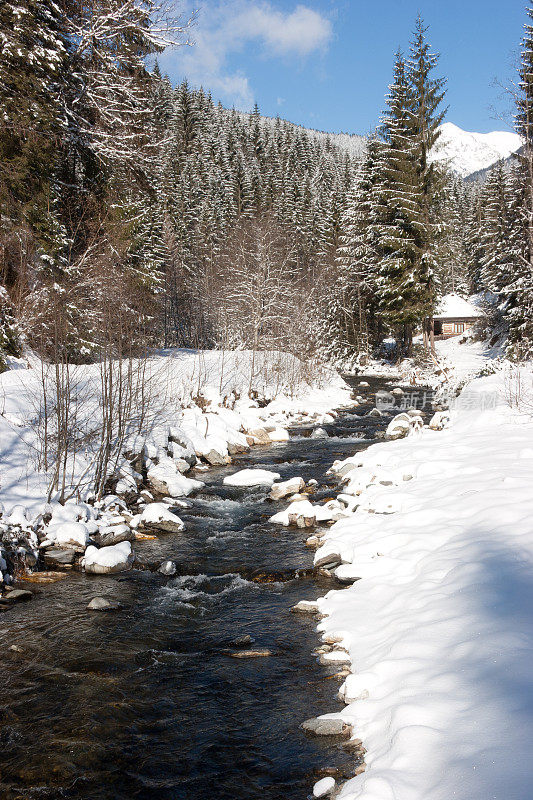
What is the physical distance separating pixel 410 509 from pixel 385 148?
2990 cm

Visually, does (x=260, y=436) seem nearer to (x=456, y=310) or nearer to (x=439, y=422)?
(x=439, y=422)

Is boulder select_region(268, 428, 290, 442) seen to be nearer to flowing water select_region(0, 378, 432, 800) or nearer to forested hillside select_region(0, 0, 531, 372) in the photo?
forested hillside select_region(0, 0, 531, 372)

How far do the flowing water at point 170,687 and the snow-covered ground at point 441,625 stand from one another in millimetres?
392

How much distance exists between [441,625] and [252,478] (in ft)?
24.8

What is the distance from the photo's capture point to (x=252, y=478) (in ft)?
38.2

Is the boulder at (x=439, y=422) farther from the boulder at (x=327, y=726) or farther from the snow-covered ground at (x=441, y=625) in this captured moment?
the boulder at (x=327, y=726)

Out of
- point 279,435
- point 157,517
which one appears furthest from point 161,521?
point 279,435

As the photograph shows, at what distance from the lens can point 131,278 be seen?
16953 mm

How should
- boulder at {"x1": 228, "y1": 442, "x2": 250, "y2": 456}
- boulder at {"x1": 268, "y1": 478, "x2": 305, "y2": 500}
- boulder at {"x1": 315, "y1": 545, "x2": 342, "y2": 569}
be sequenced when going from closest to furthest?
boulder at {"x1": 315, "y1": 545, "x2": 342, "y2": 569} < boulder at {"x1": 268, "y1": 478, "x2": 305, "y2": 500} < boulder at {"x1": 228, "y1": 442, "x2": 250, "y2": 456}

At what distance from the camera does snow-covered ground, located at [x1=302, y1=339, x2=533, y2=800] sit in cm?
286

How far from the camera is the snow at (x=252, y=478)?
11559mm

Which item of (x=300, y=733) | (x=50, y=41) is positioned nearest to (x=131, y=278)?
(x=50, y=41)

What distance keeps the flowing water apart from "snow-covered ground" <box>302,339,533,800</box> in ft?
1.29

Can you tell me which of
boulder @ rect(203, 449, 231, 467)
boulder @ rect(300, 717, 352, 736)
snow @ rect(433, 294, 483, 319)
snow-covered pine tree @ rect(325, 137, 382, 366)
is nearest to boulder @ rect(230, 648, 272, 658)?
boulder @ rect(300, 717, 352, 736)
